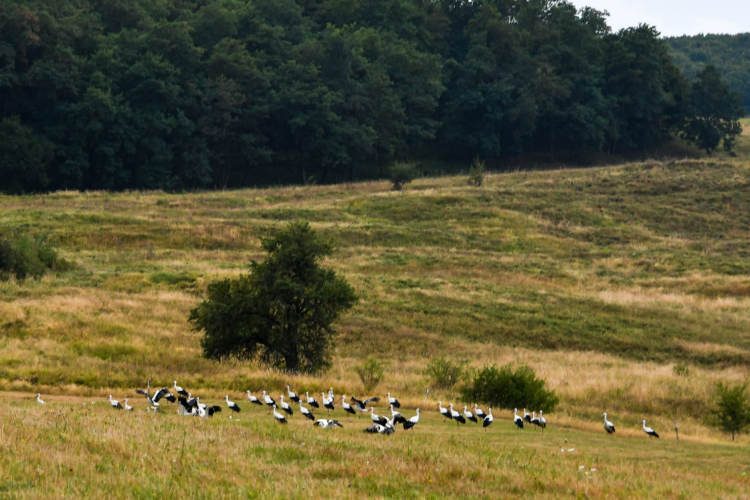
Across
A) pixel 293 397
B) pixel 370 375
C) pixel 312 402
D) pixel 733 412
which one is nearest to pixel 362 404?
pixel 312 402

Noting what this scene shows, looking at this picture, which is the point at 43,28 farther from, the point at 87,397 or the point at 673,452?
the point at 673,452

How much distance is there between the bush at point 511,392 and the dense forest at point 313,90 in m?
63.3

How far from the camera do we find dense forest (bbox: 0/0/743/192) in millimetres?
81625

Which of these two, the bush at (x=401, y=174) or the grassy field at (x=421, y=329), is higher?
the bush at (x=401, y=174)

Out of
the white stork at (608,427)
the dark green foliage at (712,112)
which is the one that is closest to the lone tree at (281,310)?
the white stork at (608,427)

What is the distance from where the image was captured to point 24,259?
135 feet

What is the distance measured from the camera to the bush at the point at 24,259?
40125 mm

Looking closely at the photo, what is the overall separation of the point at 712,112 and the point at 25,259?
99890 mm

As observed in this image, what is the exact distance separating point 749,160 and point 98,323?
8569cm

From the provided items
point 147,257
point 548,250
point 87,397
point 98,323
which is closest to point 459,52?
point 548,250

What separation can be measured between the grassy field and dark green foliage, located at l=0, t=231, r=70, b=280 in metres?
1.66

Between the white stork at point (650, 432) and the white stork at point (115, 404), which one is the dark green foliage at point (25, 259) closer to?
the white stork at point (115, 404)

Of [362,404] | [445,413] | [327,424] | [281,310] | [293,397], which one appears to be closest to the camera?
[327,424]

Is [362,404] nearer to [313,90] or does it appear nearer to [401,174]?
[401,174]
